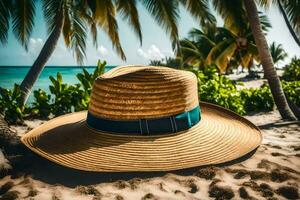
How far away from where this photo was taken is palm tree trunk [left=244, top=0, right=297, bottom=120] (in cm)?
623

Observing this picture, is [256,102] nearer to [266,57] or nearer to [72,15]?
[266,57]

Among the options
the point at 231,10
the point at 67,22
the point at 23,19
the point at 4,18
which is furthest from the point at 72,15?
the point at 231,10

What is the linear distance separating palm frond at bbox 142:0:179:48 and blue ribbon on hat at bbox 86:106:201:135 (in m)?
3.58

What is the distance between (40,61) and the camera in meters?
6.49

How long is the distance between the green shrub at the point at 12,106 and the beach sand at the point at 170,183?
2.68 meters

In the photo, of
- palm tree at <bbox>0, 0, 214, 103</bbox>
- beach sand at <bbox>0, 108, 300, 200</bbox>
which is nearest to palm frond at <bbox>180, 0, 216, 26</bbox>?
palm tree at <bbox>0, 0, 214, 103</bbox>

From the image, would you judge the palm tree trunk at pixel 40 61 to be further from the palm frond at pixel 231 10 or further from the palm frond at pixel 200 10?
the palm frond at pixel 231 10

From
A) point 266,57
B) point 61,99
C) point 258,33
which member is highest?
point 258,33

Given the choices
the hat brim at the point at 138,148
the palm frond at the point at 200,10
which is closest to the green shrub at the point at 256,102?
the palm frond at the point at 200,10

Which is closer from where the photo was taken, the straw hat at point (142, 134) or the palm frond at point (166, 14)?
the straw hat at point (142, 134)

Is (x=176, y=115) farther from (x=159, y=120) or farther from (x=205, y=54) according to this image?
(x=205, y=54)

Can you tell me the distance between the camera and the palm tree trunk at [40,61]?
6359 mm

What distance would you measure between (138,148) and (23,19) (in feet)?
15.4

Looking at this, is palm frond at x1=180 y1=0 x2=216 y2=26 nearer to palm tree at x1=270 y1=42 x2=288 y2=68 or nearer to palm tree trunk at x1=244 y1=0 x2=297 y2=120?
palm tree trunk at x1=244 y1=0 x2=297 y2=120
